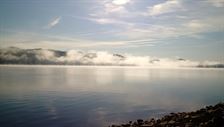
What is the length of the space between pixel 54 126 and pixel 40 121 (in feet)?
15.8

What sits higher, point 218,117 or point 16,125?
point 218,117

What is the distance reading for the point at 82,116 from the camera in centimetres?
5362

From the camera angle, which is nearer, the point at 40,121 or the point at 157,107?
the point at 40,121

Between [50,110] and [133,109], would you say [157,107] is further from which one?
[50,110]

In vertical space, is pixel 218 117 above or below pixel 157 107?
above

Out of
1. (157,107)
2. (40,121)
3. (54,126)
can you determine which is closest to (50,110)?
(40,121)

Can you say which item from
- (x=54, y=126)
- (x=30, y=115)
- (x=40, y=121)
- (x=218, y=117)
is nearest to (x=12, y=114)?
(x=30, y=115)

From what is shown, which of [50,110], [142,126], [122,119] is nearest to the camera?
[142,126]

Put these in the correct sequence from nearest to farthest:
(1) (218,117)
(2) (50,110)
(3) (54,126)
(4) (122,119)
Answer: (1) (218,117) → (3) (54,126) → (4) (122,119) → (2) (50,110)

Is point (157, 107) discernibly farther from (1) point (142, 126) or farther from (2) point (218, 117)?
(2) point (218, 117)

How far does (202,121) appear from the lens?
30.4 meters

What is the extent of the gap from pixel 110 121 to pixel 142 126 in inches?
612

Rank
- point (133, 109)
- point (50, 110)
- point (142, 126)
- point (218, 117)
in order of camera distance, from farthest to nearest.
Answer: point (133, 109)
point (50, 110)
point (142, 126)
point (218, 117)

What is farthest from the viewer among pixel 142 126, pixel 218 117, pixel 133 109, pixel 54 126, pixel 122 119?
pixel 133 109
